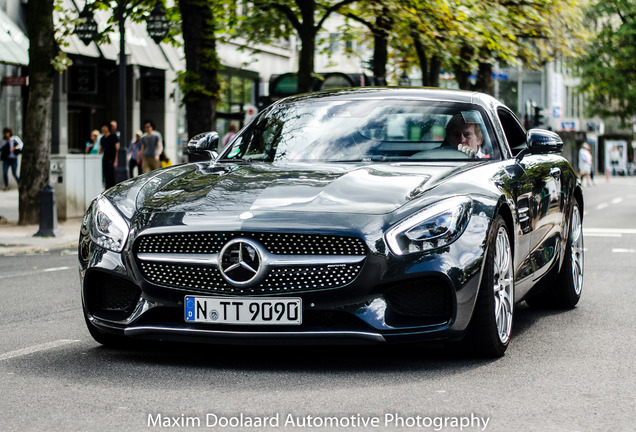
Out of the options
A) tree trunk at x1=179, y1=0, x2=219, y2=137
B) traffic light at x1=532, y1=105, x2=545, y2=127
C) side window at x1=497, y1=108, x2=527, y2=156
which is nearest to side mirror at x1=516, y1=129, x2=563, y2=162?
side window at x1=497, y1=108, x2=527, y2=156

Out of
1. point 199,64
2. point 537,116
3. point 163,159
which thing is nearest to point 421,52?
point 163,159

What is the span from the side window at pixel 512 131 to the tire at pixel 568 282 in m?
0.70

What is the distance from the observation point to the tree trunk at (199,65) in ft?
63.5

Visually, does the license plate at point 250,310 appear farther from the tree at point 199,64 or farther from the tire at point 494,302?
the tree at point 199,64

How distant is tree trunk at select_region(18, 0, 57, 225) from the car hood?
42.2 feet

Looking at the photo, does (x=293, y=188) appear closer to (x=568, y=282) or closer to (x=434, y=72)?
(x=568, y=282)

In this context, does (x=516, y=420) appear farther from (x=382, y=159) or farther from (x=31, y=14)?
(x=31, y=14)

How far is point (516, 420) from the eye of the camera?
479cm

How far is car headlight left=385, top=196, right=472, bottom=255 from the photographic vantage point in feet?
18.7

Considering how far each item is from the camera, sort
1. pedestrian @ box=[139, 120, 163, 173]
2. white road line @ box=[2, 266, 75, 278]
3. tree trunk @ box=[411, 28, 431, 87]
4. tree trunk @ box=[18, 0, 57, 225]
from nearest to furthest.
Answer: white road line @ box=[2, 266, 75, 278], tree trunk @ box=[18, 0, 57, 225], pedestrian @ box=[139, 120, 163, 173], tree trunk @ box=[411, 28, 431, 87]

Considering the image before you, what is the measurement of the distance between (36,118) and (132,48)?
16.4 metres

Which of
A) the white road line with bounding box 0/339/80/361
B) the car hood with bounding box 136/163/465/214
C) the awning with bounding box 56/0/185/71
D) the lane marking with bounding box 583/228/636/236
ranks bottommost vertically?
the white road line with bounding box 0/339/80/361

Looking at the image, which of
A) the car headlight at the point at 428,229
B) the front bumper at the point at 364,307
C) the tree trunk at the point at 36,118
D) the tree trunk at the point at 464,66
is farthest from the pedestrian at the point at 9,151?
the car headlight at the point at 428,229

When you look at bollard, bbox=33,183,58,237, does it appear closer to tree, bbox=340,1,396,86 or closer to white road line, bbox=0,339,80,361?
tree, bbox=340,1,396,86
